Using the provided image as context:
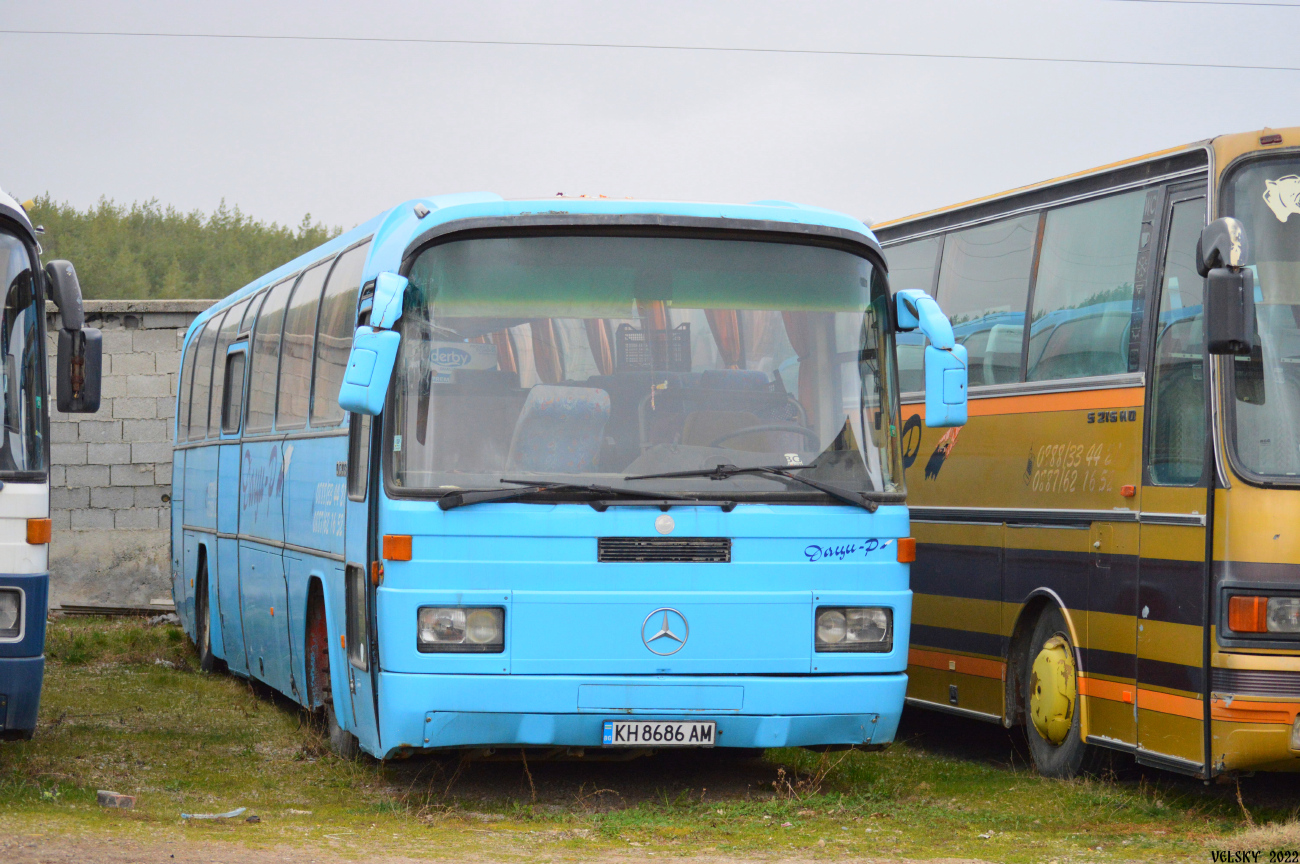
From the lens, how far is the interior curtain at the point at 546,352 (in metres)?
7.79

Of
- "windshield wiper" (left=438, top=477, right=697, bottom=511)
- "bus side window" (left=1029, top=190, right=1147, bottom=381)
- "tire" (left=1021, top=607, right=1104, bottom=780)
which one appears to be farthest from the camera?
"tire" (left=1021, top=607, right=1104, bottom=780)

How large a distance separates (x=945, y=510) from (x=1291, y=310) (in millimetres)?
3365

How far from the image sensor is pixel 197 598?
1477 cm

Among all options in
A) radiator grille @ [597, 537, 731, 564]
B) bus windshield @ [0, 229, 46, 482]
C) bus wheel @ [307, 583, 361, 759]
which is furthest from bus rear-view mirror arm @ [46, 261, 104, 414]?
radiator grille @ [597, 537, 731, 564]

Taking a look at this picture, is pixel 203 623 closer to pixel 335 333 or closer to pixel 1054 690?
pixel 335 333

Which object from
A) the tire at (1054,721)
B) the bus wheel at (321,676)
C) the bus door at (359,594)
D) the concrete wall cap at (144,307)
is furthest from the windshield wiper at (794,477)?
the concrete wall cap at (144,307)

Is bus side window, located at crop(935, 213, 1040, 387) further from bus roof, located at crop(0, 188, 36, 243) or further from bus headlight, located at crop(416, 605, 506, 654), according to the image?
bus roof, located at crop(0, 188, 36, 243)

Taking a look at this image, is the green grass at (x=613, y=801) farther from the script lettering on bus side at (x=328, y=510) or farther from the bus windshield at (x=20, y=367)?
the bus windshield at (x=20, y=367)

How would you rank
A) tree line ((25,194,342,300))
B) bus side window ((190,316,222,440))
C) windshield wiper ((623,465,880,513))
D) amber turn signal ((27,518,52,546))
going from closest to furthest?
windshield wiper ((623,465,880,513)) < amber turn signal ((27,518,52,546)) < bus side window ((190,316,222,440)) < tree line ((25,194,342,300))

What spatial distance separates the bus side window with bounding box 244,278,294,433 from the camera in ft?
37.7

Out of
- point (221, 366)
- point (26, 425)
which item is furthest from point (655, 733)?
point (221, 366)

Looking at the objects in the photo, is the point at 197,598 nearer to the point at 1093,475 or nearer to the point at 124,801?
the point at 124,801

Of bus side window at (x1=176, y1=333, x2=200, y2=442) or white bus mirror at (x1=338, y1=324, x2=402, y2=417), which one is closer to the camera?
white bus mirror at (x1=338, y1=324, x2=402, y2=417)

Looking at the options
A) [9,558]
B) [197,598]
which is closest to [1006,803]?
[9,558]
